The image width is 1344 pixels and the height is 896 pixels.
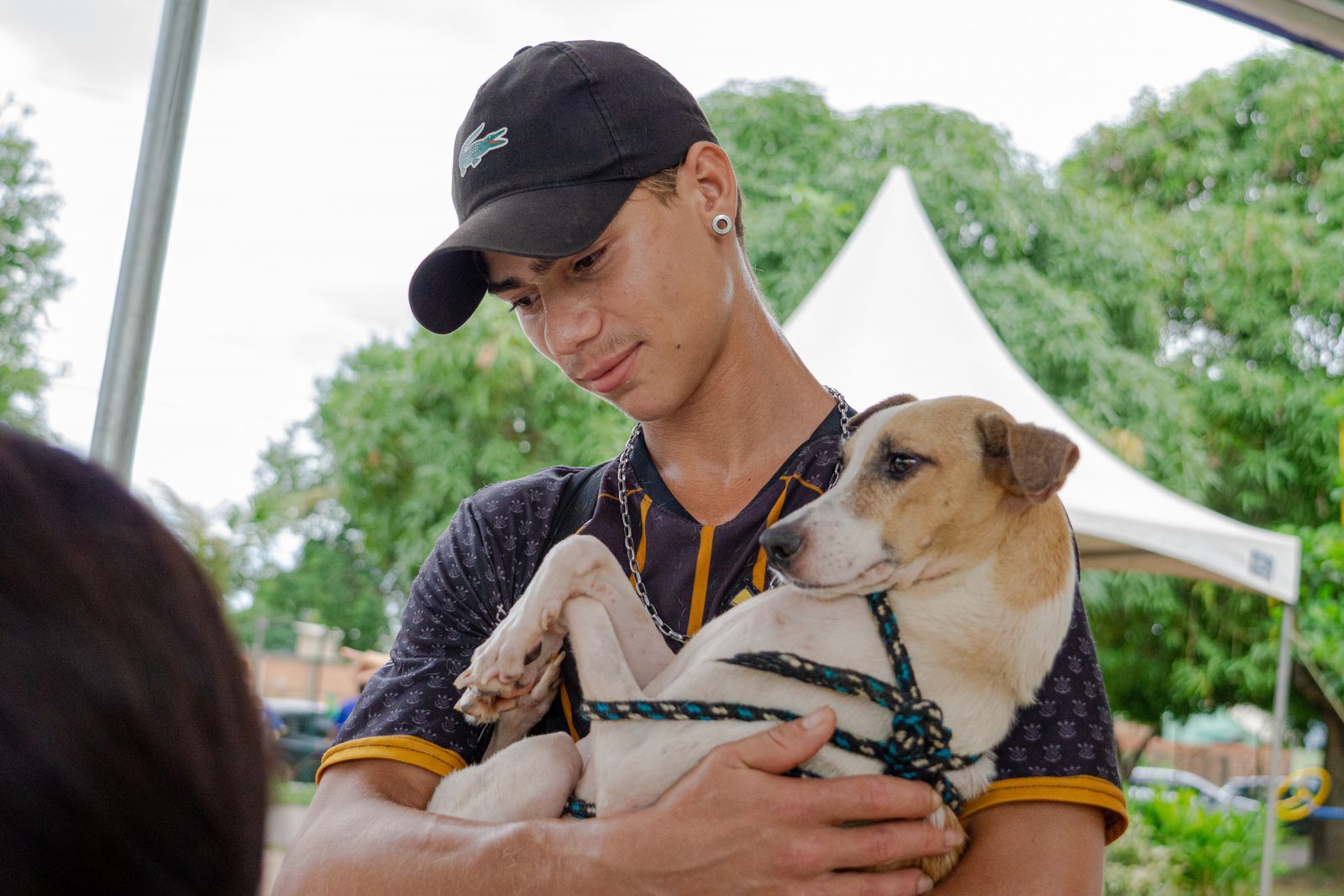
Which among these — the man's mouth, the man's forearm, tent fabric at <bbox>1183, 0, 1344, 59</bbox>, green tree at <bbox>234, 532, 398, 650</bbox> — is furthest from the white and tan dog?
green tree at <bbox>234, 532, 398, 650</bbox>

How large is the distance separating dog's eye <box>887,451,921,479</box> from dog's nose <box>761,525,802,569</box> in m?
0.24

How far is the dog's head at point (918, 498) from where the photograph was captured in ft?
5.30

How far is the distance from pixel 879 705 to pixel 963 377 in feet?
16.9

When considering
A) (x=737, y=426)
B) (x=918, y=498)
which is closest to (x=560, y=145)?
(x=737, y=426)

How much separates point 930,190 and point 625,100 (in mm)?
11953

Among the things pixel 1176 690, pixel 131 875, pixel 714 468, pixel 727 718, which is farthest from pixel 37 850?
pixel 1176 690

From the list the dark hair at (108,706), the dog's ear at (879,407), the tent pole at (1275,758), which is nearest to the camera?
the dark hair at (108,706)

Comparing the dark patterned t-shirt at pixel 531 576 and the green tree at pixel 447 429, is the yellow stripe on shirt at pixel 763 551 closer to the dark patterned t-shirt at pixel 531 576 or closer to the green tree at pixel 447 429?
the dark patterned t-shirt at pixel 531 576

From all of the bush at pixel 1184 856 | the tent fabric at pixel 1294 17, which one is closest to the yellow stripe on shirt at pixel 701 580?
the tent fabric at pixel 1294 17

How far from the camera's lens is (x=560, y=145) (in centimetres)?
162

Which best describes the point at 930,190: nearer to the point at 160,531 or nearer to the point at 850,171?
the point at 850,171

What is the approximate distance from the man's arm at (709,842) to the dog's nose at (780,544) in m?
0.22

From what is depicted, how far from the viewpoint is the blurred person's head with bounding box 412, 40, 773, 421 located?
161cm

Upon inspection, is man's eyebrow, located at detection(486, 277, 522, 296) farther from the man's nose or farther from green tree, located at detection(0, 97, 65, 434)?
green tree, located at detection(0, 97, 65, 434)
